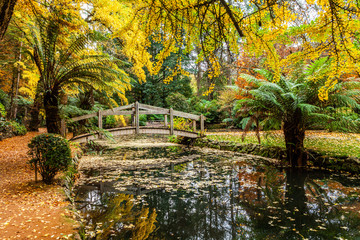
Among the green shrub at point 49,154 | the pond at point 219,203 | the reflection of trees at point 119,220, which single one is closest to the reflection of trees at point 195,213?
the pond at point 219,203

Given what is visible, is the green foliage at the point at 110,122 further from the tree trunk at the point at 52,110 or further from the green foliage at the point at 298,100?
the green foliage at the point at 298,100

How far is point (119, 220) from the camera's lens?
10.1 ft

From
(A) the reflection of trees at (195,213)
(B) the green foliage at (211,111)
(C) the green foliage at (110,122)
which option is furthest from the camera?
(B) the green foliage at (211,111)

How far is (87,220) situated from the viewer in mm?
3051

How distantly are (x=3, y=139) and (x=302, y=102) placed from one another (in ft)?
35.2

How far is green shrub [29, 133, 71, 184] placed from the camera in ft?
12.0

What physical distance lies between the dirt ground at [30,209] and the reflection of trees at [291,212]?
222cm

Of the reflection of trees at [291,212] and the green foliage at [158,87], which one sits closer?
the reflection of trees at [291,212]

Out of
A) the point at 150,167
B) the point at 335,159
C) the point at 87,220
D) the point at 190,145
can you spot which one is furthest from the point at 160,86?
the point at 87,220

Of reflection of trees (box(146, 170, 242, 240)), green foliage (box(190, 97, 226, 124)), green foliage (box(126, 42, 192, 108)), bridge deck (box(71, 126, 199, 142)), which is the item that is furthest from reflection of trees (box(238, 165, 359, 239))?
green foliage (box(126, 42, 192, 108))

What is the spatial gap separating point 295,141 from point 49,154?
5823 millimetres

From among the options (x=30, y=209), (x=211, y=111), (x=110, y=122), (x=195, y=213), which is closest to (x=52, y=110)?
(x=30, y=209)

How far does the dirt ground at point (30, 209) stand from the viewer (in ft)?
7.42

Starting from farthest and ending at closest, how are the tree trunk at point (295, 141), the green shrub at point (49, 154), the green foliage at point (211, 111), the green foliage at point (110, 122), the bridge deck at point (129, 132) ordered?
the green foliage at point (211, 111), the green foliage at point (110, 122), the bridge deck at point (129, 132), the tree trunk at point (295, 141), the green shrub at point (49, 154)
